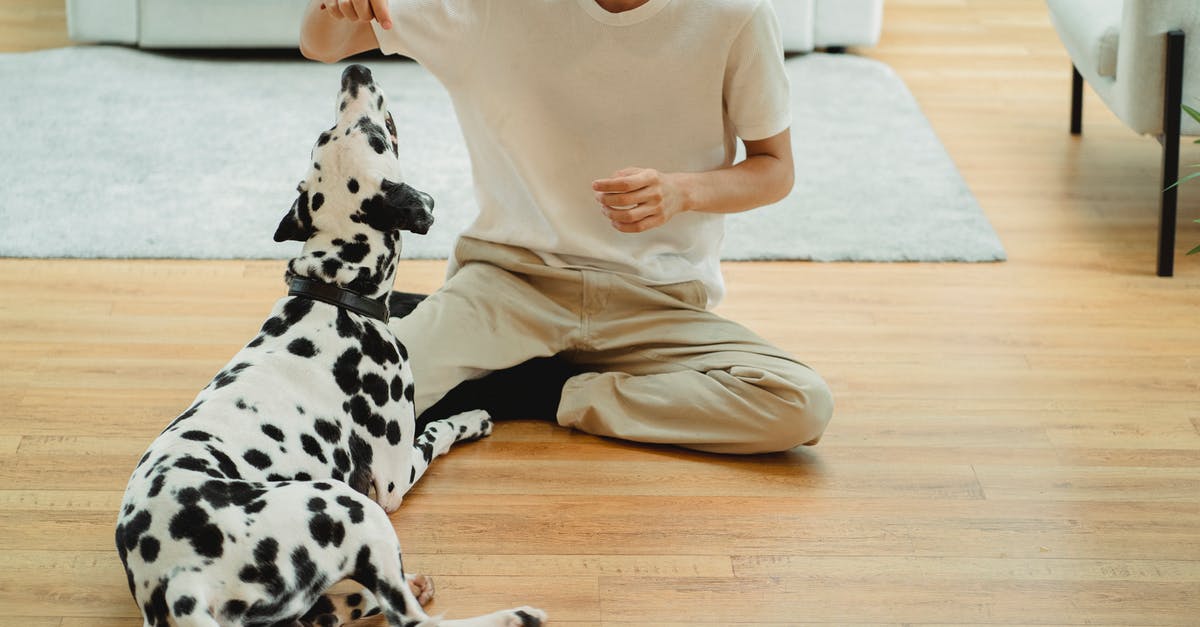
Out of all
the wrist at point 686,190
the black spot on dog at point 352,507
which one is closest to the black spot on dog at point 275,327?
the black spot on dog at point 352,507

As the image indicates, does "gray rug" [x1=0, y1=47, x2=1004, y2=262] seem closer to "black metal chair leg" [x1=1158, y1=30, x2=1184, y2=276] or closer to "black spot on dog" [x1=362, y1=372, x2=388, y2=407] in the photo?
"black metal chair leg" [x1=1158, y1=30, x2=1184, y2=276]

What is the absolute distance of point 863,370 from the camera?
2.82 metres

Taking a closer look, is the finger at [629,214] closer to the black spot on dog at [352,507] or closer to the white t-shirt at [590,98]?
the white t-shirt at [590,98]

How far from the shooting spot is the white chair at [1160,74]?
3186 millimetres

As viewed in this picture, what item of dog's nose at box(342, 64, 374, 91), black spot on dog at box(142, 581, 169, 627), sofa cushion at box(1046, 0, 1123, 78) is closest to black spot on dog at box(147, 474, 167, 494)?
black spot on dog at box(142, 581, 169, 627)

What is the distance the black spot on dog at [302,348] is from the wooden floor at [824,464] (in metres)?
0.36

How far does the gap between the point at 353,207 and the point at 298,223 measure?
0.09 m

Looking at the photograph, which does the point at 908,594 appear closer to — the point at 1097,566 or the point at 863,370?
the point at 1097,566

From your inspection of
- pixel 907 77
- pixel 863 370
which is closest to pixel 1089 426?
pixel 863 370

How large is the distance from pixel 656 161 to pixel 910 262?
1.13m

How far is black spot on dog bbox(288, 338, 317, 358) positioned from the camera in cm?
206

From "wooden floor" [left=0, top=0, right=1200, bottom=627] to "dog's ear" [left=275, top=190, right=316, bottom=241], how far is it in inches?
20.4

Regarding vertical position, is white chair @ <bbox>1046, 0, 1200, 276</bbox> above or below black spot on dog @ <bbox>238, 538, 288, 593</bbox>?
above

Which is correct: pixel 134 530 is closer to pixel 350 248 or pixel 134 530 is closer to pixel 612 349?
pixel 350 248
